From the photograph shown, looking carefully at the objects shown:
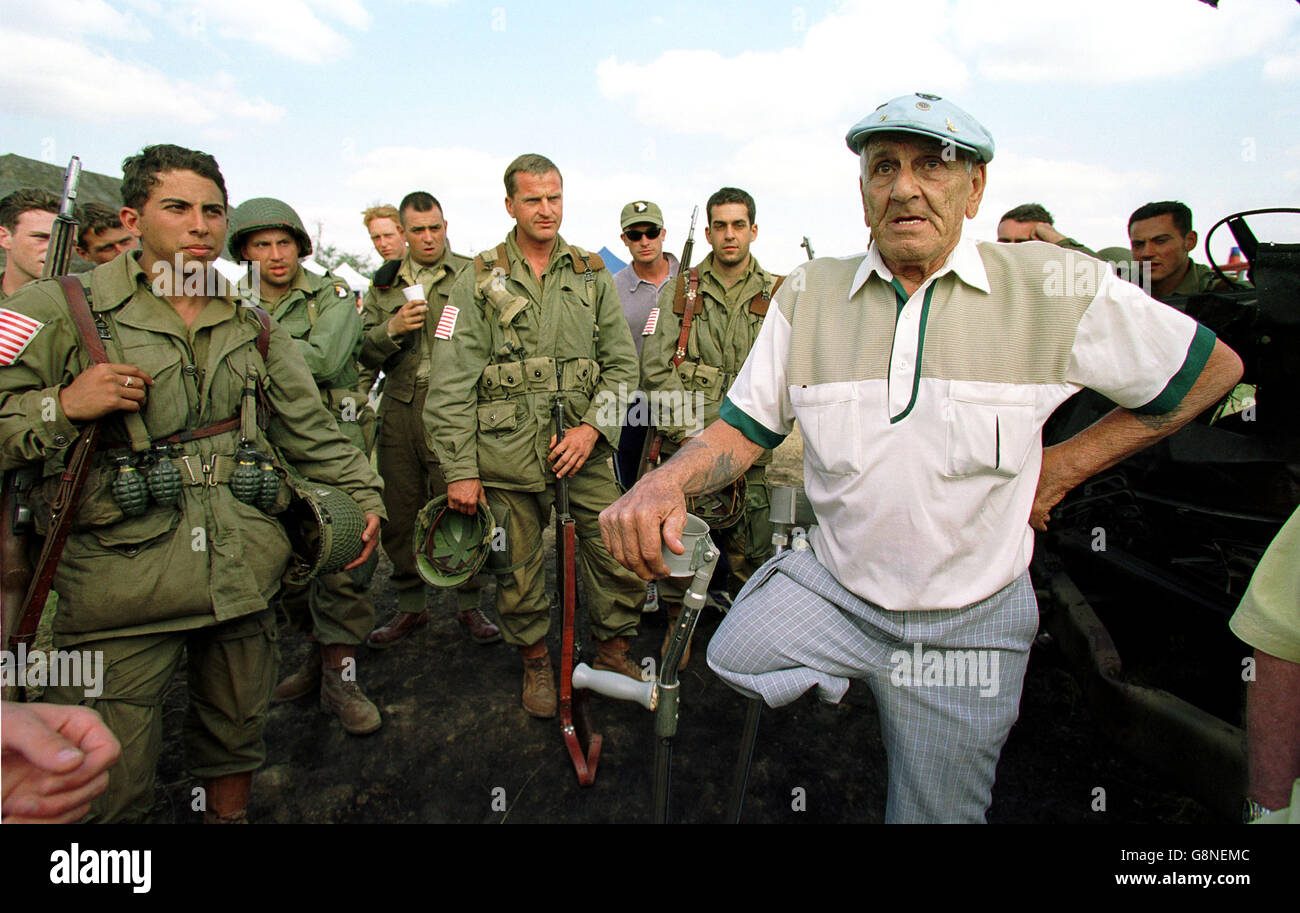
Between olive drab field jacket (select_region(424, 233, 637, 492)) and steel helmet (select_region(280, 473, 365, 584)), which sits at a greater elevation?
olive drab field jacket (select_region(424, 233, 637, 492))

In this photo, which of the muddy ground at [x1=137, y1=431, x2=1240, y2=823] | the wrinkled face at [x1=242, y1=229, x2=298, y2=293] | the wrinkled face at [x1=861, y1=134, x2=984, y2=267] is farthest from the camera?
the wrinkled face at [x1=242, y1=229, x2=298, y2=293]

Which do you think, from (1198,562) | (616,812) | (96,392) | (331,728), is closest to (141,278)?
(96,392)

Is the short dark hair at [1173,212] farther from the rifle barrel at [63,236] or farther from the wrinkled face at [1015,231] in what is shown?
the rifle barrel at [63,236]

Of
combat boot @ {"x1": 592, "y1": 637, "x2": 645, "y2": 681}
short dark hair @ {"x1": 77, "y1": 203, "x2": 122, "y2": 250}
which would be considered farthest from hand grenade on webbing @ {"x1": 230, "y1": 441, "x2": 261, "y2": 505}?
short dark hair @ {"x1": 77, "y1": 203, "x2": 122, "y2": 250}

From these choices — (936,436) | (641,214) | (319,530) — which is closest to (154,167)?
(319,530)

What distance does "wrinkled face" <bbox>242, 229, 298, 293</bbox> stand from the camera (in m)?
4.28

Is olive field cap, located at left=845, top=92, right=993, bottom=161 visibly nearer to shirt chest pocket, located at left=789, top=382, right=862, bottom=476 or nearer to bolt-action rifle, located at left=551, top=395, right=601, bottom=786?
shirt chest pocket, located at left=789, top=382, right=862, bottom=476

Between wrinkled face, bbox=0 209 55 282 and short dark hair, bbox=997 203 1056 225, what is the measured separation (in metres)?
6.82

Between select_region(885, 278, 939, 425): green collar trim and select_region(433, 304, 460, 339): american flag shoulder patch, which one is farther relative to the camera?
select_region(433, 304, 460, 339): american flag shoulder patch

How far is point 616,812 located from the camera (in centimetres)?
320

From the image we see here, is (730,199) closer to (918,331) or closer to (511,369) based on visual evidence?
(511,369)

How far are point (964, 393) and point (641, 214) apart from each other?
→ 500cm

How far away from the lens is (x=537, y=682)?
4027 mm
